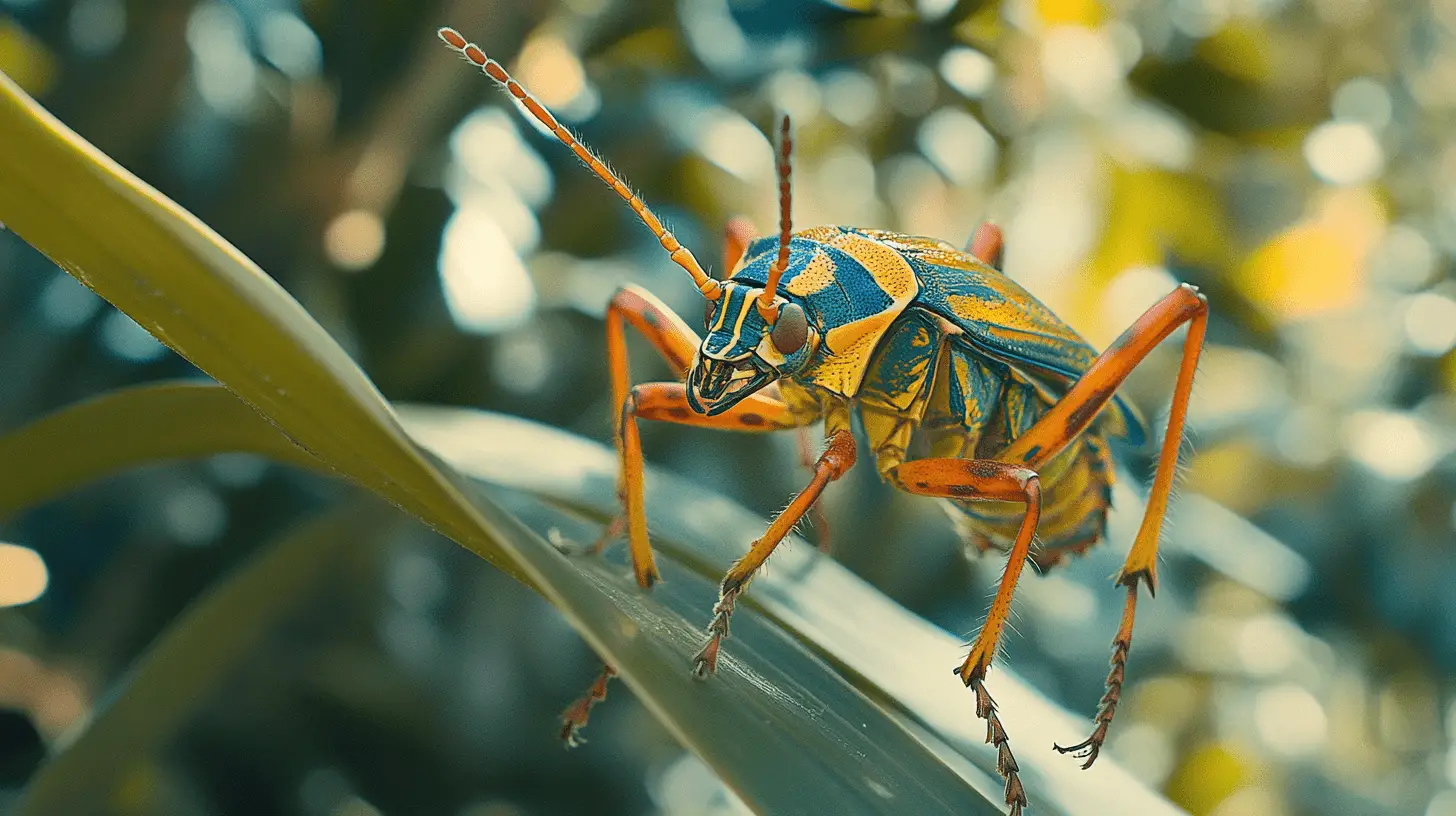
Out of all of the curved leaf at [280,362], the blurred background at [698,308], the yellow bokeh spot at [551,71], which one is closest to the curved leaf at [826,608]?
the curved leaf at [280,362]

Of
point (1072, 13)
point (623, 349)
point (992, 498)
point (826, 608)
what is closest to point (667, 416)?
point (623, 349)

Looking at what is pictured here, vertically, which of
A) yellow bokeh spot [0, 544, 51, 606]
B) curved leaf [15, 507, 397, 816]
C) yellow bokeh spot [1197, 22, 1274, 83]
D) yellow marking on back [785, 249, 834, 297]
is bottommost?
yellow bokeh spot [0, 544, 51, 606]

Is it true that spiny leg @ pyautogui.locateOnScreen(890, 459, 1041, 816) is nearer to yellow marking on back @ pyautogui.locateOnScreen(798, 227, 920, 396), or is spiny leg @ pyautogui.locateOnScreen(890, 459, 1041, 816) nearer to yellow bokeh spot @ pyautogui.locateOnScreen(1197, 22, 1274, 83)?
yellow marking on back @ pyautogui.locateOnScreen(798, 227, 920, 396)

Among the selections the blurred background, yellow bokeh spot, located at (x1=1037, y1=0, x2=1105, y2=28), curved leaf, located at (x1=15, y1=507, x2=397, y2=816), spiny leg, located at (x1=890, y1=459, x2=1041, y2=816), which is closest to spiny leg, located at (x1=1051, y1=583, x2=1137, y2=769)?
spiny leg, located at (x1=890, y1=459, x2=1041, y2=816)

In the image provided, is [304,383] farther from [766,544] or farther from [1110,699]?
[1110,699]

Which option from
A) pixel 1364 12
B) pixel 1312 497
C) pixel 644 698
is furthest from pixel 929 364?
pixel 1364 12

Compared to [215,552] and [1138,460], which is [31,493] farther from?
[1138,460]
